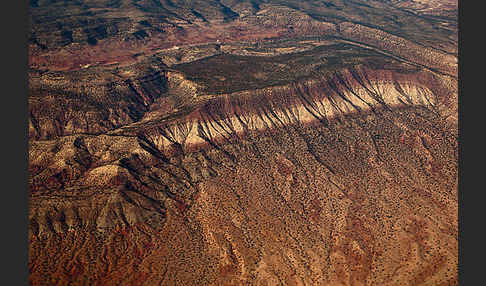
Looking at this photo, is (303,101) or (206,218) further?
(303,101)

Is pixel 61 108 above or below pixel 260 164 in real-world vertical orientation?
above

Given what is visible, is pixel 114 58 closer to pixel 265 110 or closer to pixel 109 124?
pixel 109 124

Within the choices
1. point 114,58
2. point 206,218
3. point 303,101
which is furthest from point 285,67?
point 114,58

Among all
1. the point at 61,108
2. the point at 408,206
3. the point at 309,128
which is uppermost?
the point at 61,108

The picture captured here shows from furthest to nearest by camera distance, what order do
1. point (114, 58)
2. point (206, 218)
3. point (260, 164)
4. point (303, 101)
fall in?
point (114, 58) < point (303, 101) < point (260, 164) < point (206, 218)

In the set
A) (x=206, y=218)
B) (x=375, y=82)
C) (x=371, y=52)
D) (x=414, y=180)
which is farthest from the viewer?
(x=371, y=52)

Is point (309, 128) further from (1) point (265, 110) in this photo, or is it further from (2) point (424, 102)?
(2) point (424, 102)

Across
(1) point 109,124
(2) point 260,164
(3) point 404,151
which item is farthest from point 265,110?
(1) point 109,124
